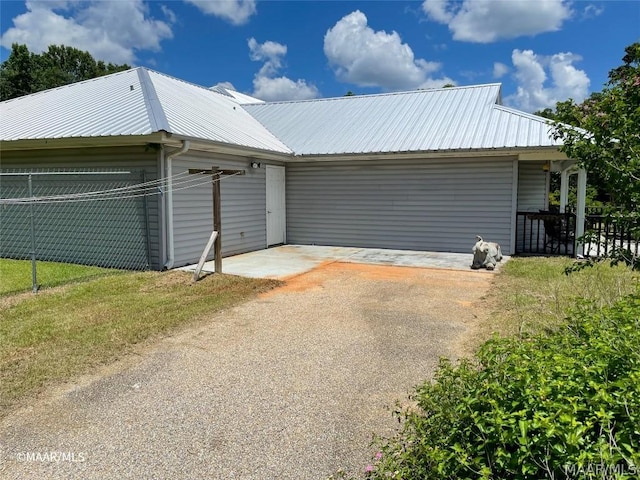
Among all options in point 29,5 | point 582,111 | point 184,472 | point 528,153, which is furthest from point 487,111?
point 29,5

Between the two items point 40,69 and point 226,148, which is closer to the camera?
point 226,148

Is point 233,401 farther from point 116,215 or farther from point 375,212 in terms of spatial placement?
point 375,212

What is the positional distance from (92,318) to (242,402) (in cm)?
305

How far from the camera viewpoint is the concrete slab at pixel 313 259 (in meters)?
9.36

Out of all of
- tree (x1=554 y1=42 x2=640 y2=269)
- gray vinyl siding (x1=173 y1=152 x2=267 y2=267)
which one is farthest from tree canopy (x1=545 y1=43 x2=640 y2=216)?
gray vinyl siding (x1=173 y1=152 x2=267 y2=267)

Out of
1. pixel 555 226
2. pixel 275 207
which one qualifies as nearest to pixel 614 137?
pixel 555 226

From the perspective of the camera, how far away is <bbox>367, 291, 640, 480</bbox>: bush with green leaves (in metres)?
1.72

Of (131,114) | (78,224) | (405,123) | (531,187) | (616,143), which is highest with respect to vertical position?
(405,123)

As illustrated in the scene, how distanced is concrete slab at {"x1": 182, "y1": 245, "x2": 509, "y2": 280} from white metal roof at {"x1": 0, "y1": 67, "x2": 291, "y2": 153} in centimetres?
260

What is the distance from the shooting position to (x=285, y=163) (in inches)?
529

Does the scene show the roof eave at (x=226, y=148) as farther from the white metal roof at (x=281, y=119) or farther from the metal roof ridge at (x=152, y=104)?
the metal roof ridge at (x=152, y=104)

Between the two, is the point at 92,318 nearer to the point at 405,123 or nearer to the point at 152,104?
the point at 152,104

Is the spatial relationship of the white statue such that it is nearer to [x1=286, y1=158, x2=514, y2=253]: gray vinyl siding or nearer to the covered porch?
[x1=286, y1=158, x2=514, y2=253]: gray vinyl siding

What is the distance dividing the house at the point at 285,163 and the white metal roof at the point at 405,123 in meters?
0.06
